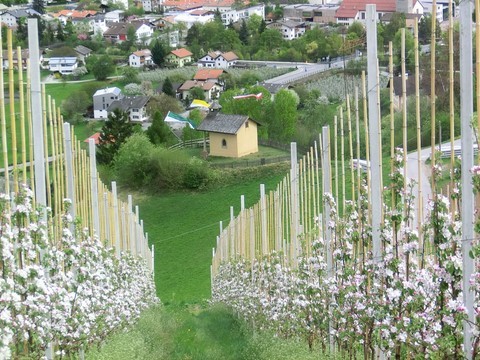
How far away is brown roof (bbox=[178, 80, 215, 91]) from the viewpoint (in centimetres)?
6762

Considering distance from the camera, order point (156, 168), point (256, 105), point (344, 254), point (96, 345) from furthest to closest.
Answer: point (256, 105), point (156, 168), point (96, 345), point (344, 254)

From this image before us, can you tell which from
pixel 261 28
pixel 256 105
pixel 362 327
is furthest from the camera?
pixel 261 28

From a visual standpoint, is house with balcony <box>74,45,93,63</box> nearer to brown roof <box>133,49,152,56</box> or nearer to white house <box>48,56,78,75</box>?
white house <box>48,56,78,75</box>

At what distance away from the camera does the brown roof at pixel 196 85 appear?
222 ft

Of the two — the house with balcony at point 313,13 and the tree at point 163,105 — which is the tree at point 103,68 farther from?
the house with balcony at point 313,13

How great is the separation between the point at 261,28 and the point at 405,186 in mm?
83254

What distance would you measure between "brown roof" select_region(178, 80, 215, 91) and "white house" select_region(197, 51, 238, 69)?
9.68 metres

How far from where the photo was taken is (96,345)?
11.4 m

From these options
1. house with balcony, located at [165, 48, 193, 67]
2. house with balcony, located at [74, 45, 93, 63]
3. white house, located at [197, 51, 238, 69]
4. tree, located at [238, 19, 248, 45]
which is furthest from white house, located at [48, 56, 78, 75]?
tree, located at [238, 19, 248, 45]

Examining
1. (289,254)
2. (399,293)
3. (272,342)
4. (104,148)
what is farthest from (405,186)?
(104,148)

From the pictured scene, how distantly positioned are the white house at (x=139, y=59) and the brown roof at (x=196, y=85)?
13.0 metres

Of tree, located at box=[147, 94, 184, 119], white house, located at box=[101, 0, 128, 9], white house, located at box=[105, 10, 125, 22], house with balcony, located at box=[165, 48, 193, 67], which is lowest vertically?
tree, located at box=[147, 94, 184, 119]

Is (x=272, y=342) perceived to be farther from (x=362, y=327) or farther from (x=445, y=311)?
(x=445, y=311)

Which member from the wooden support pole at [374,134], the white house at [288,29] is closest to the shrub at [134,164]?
the wooden support pole at [374,134]
